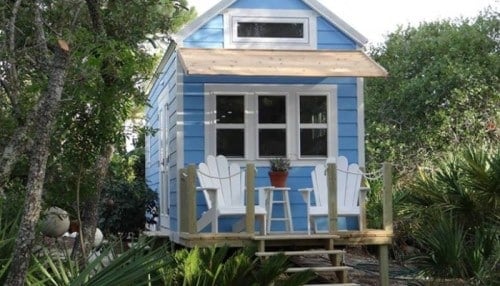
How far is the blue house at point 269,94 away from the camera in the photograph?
30.3 feet

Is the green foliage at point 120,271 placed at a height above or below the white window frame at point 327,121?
below

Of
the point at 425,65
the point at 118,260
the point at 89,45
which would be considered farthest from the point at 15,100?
the point at 425,65

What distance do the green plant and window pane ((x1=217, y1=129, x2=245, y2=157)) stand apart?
462 millimetres

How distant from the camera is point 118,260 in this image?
425 centimetres

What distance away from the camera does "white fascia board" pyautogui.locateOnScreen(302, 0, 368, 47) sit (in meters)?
9.63

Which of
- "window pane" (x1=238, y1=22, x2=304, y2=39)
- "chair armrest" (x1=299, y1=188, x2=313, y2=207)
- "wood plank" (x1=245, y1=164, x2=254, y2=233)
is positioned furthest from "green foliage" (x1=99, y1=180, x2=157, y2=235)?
"wood plank" (x1=245, y1=164, x2=254, y2=233)

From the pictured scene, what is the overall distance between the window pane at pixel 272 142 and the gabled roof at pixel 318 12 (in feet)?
5.46

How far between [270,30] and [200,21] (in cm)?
99

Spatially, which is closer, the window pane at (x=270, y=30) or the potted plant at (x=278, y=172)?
the potted plant at (x=278, y=172)

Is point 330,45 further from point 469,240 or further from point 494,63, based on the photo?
point 494,63

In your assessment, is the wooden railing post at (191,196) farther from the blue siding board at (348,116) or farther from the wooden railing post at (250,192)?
the blue siding board at (348,116)

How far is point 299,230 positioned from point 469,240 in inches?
89.5

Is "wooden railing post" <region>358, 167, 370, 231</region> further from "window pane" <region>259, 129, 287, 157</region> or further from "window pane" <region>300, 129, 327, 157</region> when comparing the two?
"window pane" <region>259, 129, 287, 157</region>

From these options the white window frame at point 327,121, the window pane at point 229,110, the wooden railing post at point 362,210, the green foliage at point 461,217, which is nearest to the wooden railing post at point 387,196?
the wooden railing post at point 362,210
